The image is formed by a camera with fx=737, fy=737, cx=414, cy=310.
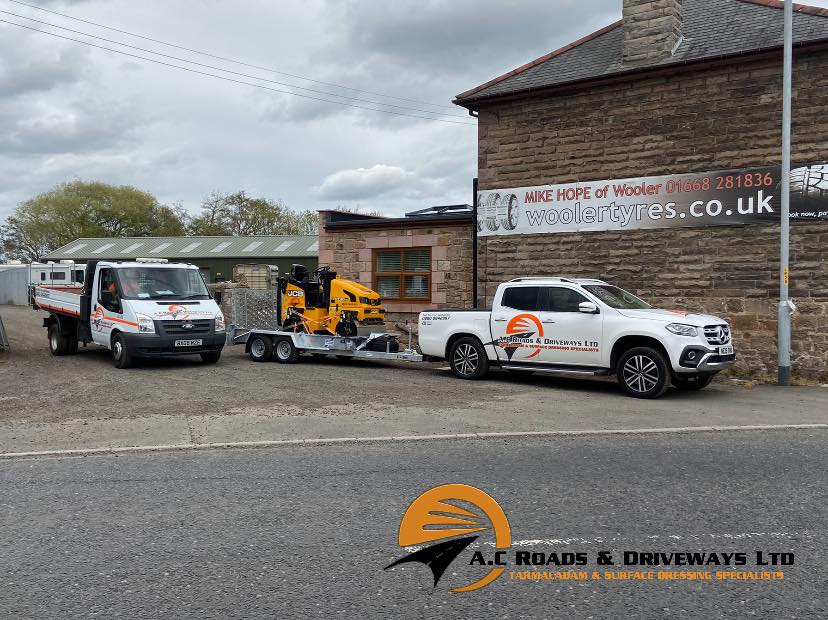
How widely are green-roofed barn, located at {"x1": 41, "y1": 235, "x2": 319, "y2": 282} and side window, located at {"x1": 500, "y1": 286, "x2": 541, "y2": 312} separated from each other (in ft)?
106

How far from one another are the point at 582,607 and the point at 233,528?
2405mm

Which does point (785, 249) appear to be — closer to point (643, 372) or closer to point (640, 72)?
point (643, 372)

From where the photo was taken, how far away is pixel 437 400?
35.7 ft

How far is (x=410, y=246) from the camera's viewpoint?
61.2 ft

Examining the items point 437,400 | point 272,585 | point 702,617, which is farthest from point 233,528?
point 437,400

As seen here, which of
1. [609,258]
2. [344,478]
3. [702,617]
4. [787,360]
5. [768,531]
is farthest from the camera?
[609,258]

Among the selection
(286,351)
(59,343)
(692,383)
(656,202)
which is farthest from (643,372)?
(59,343)

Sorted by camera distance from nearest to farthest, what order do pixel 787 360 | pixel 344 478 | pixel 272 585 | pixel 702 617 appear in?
pixel 702 617
pixel 272 585
pixel 344 478
pixel 787 360

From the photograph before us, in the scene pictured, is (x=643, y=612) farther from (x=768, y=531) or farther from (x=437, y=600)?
(x=768, y=531)

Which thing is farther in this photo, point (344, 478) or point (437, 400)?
point (437, 400)

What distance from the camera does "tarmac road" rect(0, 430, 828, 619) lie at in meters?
3.81

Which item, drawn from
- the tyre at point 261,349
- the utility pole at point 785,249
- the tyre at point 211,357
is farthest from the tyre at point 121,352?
the utility pole at point 785,249

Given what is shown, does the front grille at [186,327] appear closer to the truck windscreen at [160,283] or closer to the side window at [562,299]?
the truck windscreen at [160,283]

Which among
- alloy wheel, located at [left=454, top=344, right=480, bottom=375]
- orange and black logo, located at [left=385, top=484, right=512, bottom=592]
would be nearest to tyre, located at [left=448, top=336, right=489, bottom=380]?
alloy wheel, located at [left=454, top=344, right=480, bottom=375]
